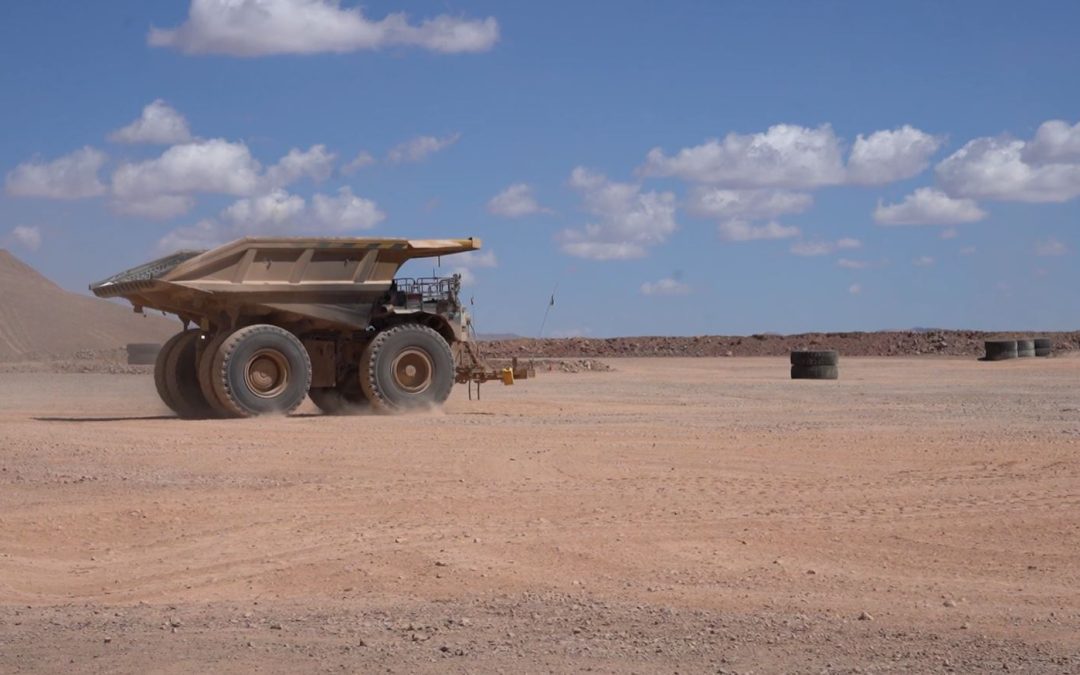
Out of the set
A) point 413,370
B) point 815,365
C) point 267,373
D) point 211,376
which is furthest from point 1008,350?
point 211,376

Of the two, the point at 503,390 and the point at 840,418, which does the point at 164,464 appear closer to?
the point at 840,418

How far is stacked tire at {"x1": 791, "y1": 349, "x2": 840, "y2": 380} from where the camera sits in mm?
33969

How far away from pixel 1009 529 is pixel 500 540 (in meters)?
3.88

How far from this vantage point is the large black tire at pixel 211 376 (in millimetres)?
20594

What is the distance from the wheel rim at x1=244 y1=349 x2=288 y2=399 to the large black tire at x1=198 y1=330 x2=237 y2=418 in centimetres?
50

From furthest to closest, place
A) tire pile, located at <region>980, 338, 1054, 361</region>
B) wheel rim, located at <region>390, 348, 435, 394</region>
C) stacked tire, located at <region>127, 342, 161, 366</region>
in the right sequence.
A: tire pile, located at <region>980, 338, 1054, 361</region>, stacked tire, located at <region>127, 342, 161, 366</region>, wheel rim, located at <region>390, 348, 435, 394</region>

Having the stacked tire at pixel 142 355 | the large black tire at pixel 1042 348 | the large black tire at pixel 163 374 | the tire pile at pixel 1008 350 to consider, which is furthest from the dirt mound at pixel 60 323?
the large black tire at pixel 163 374

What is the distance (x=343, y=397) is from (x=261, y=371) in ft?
7.12

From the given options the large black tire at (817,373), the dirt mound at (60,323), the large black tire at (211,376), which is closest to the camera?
the large black tire at (211,376)

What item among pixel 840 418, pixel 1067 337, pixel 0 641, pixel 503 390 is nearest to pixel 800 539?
pixel 0 641

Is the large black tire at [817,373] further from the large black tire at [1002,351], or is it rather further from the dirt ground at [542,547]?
the dirt ground at [542,547]

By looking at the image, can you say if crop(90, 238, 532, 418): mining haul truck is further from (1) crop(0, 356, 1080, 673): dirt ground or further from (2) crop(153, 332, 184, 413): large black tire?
(1) crop(0, 356, 1080, 673): dirt ground

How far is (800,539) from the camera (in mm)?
10453

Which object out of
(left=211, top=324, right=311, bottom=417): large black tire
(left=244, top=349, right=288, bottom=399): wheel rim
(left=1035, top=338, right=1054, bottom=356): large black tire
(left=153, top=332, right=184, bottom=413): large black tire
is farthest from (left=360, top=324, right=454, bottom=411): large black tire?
(left=1035, top=338, right=1054, bottom=356): large black tire
